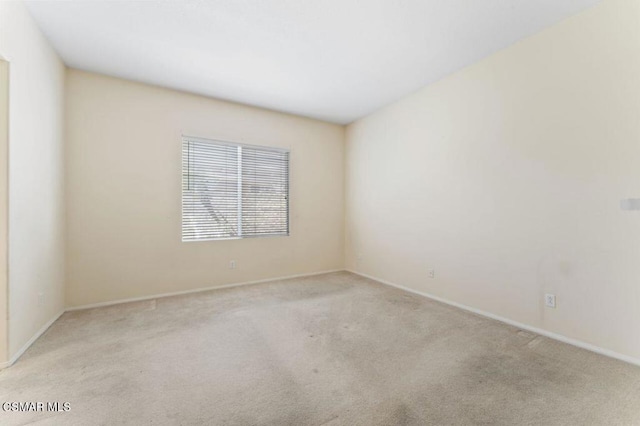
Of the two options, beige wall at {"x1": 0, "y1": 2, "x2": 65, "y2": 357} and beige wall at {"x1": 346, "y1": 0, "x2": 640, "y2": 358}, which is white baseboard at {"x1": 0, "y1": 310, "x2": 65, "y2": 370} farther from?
beige wall at {"x1": 346, "y1": 0, "x2": 640, "y2": 358}

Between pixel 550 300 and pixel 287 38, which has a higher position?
pixel 287 38

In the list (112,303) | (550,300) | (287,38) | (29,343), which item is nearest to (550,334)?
(550,300)

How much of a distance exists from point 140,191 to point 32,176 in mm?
1124

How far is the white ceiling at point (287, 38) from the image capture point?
6.96 feet

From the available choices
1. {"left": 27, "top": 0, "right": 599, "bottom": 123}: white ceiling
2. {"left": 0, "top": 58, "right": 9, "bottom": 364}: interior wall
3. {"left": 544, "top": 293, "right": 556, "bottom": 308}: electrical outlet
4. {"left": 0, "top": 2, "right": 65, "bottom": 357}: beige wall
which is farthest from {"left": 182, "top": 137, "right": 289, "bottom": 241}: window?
{"left": 544, "top": 293, "right": 556, "bottom": 308}: electrical outlet

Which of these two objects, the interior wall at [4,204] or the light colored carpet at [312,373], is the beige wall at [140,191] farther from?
the interior wall at [4,204]

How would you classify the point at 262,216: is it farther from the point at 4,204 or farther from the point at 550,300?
the point at 550,300

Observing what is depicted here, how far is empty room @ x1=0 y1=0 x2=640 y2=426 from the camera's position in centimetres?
169

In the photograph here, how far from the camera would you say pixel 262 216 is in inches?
167

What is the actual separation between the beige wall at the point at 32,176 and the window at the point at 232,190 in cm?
127

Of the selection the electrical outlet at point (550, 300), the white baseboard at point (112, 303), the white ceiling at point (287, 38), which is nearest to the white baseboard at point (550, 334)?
the electrical outlet at point (550, 300)

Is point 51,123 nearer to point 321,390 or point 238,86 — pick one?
point 238,86

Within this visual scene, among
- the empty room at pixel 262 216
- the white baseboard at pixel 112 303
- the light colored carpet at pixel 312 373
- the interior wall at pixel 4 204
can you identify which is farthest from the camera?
the white baseboard at pixel 112 303

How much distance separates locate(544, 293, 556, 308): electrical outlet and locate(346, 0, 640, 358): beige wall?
37 mm
